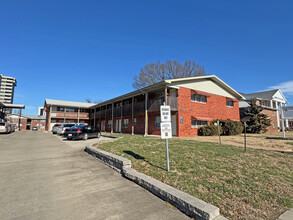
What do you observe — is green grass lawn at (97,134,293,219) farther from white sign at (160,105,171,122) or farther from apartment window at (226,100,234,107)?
apartment window at (226,100,234,107)

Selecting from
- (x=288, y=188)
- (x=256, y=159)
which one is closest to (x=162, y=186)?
(x=288, y=188)

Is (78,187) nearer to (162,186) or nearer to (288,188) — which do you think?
(162,186)

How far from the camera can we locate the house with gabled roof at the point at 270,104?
2791cm

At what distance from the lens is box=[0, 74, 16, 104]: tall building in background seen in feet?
388

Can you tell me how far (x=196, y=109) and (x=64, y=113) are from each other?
2896cm

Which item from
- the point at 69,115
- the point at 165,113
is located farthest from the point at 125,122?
the point at 165,113

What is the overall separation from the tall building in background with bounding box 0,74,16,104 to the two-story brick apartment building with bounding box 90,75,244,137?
135 metres

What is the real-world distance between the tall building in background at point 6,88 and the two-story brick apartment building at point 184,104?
135 m

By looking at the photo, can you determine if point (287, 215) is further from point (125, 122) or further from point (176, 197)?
point (125, 122)

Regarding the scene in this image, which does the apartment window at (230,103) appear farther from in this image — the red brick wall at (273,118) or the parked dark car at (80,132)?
the parked dark car at (80,132)

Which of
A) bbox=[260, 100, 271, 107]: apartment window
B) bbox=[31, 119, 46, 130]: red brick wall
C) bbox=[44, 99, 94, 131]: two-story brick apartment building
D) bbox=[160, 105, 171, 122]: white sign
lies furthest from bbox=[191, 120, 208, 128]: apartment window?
bbox=[31, 119, 46, 130]: red brick wall

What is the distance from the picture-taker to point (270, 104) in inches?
1304

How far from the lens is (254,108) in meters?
24.6

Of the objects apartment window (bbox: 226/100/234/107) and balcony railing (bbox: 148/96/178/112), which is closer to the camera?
balcony railing (bbox: 148/96/178/112)
